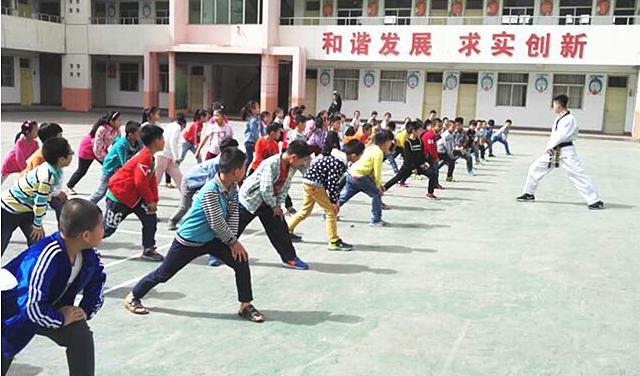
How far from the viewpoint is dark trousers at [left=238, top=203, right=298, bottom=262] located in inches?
227

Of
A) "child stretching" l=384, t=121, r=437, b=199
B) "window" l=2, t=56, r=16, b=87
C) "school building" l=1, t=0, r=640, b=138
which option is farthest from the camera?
"window" l=2, t=56, r=16, b=87

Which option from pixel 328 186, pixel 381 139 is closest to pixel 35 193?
pixel 328 186

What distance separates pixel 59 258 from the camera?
2730 mm

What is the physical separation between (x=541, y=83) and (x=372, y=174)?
2239 centimetres

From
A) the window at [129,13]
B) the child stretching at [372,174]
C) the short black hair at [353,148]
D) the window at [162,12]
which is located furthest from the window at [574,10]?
the short black hair at [353,148]

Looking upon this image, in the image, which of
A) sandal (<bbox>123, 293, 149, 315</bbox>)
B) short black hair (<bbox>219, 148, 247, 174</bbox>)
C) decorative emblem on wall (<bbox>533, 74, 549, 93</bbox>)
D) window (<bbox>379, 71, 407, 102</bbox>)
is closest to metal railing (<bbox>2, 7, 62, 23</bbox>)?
window (<bbox>379, 71, 407, 102</bbox>)

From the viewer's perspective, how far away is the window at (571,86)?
27.8 m

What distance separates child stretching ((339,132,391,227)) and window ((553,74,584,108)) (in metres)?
22.2

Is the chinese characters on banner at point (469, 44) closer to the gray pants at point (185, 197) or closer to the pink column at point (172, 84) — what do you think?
the pink column at point (172, 84)

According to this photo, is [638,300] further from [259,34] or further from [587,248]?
[259,34]

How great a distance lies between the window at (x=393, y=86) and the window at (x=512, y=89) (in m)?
4.22

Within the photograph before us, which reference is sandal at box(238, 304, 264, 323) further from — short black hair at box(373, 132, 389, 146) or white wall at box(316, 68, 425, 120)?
white wall at box(316, 68, 425, 120)

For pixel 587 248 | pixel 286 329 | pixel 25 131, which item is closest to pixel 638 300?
pixel 587 248

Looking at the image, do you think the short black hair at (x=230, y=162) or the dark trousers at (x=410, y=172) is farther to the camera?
the dark trousers at (x=410, y=172)
